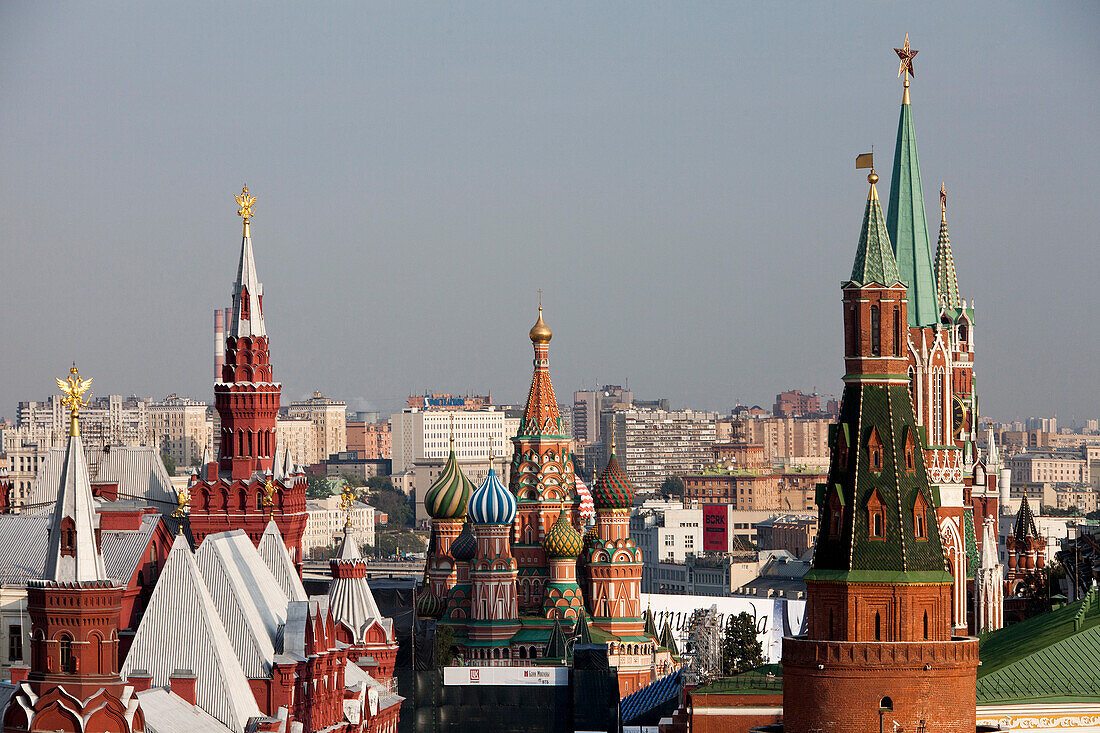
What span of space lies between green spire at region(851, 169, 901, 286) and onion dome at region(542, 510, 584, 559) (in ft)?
118

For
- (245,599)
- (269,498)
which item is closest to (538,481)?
(269,498)

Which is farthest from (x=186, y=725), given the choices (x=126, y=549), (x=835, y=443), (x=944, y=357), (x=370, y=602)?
(x=944, y=357)

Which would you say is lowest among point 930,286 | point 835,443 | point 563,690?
point 563,690

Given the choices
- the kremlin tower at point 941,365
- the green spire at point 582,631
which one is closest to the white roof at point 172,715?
the kremlin tower at point 941,365

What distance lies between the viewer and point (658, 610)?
329 ft

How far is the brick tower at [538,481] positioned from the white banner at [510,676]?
8.88 metres

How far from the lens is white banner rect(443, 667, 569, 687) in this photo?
6794 centimetres

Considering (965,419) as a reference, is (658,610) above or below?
below

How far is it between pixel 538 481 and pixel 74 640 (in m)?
44.0

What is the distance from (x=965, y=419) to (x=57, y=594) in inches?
1356

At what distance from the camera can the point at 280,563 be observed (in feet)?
176

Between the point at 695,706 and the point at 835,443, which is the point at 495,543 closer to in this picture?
the point at 695,706

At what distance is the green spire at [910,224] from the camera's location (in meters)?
61.6

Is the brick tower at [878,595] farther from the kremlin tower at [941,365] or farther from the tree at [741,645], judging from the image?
the tree at [741,645]
